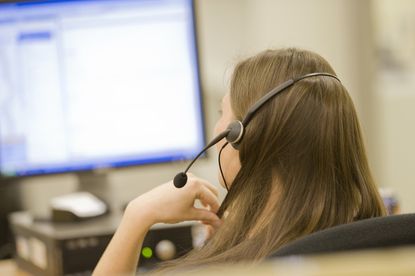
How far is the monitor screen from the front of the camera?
1.41 metres

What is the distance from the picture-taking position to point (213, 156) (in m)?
1.58

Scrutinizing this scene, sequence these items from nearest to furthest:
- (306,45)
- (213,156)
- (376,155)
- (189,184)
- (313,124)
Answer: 1. (313,124)
2. (189,184)
3. (213,156)
4. (306,45)
5. (376,155)

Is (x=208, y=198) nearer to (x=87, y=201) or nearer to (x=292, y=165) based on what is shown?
(x=292, y=165)

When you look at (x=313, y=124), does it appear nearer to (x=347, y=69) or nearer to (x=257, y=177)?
(x=257, y=177)

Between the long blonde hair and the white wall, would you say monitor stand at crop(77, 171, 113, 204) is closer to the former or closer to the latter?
the white wall

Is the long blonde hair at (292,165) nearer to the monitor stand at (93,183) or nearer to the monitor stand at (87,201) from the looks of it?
the monitor stand at (87,201)

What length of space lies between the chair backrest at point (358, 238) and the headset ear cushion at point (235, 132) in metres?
0.28

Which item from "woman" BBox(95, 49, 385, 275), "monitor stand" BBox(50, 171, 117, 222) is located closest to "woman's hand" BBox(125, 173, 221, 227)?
"woman" BBox(95, 49, 385, 275)

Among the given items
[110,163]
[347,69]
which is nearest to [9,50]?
[110,163]

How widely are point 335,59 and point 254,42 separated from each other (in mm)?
313

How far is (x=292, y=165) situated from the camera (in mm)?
912

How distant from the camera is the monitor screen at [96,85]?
1409 mm

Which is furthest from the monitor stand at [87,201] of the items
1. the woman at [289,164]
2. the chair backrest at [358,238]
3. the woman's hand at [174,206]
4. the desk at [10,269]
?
the chair backrest at [358,238]

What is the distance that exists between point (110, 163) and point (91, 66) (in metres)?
0.23
